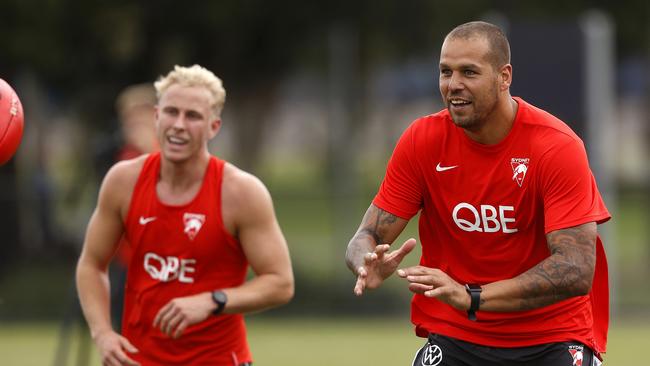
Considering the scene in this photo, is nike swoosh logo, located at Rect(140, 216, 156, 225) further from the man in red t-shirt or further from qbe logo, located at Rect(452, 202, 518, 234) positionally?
qbe logo, located at Rect(452, 202, 518, 234)

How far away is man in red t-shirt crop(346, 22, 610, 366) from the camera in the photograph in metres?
5.64

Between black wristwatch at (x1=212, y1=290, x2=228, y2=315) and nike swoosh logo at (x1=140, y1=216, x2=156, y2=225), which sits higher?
nike swoosh logo at (x1=140, y1=216, x2=156, y2=225)

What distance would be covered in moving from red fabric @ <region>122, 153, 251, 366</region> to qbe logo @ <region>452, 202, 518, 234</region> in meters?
1.37

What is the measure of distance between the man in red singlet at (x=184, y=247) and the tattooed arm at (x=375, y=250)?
82 cm

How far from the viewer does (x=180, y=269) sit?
22.4 feet

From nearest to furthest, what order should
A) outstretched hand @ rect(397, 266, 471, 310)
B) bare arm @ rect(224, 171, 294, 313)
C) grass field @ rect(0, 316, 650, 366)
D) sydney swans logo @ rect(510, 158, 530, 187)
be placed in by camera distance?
outstretched hand @ rect(397, 266, 471, 310) → sydney swans logo @ rect(510, 158, 530, 187) → bare arm @ rect(224, 171, 294, 313) → grass field @ rect(0, 316, 650, 366)

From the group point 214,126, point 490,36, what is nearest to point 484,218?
point 490,36

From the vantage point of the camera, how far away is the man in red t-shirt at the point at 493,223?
5.64 metres

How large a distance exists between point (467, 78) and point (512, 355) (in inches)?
50.3

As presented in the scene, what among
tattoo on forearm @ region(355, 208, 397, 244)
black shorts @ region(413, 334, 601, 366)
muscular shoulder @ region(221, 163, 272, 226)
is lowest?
black shorts @ region(413, 334, 601, 366)

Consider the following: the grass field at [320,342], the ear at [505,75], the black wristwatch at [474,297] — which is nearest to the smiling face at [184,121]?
the ear at [505,75]

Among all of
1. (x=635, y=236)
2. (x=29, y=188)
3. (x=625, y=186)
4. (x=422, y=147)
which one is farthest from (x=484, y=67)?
(x=625, y=186)

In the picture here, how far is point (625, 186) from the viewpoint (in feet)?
86.7

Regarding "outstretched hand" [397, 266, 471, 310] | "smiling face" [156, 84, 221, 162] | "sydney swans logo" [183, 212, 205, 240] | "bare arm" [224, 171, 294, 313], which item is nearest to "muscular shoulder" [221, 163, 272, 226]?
"bare arm" [224, 171, 294, 313]
